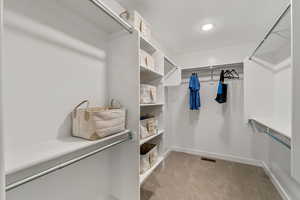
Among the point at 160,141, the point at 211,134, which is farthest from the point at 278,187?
the point at 160,141

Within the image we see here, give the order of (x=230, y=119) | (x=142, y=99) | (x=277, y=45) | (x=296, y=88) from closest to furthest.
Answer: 1. (x=296, y=88)
2. (x=142, y=99)
3. (x=277, y=45)
4. (x=230, y=119)

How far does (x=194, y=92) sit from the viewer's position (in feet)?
8.63

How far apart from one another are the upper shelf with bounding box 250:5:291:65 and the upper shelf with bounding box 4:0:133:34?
5.50 feet

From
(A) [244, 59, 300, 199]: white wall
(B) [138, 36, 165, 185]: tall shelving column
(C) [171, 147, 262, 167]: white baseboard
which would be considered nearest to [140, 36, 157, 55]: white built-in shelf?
(B) [138, 36, 165, 185]: tall shelving column

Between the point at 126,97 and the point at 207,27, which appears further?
the point at 207,27

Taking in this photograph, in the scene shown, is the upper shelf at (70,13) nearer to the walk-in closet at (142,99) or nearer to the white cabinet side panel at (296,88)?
the walk-in closet at (142,99)

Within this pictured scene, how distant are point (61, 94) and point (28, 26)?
1.55 ft

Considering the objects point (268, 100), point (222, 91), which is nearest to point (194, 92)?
point (222, 91)

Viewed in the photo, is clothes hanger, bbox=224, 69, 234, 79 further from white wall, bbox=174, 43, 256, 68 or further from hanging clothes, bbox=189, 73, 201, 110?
hanging clothes, bbox=189, 73, 201, 110

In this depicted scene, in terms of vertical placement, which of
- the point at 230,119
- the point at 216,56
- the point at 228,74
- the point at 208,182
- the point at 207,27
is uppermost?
the point at 207,27

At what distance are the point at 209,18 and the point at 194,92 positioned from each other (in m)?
1.33

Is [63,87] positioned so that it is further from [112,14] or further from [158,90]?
[158,90]

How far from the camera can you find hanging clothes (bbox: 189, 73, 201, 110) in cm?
255

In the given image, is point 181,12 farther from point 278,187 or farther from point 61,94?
point 278,187
